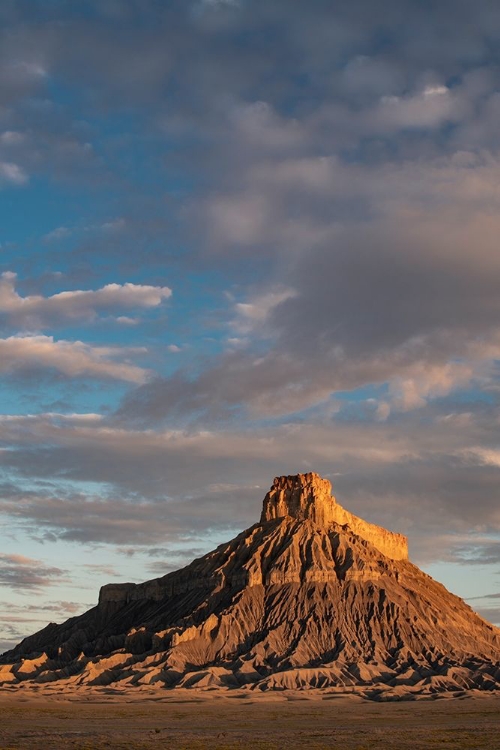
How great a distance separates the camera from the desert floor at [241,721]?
75000 millimetres

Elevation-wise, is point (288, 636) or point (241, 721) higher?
point (288, 636)

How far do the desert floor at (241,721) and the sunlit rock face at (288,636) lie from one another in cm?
1326

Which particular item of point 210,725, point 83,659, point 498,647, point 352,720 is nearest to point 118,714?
point 210,725

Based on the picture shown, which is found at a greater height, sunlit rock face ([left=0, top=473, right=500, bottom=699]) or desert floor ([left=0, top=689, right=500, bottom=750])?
sunlit rock face ([left=0, top=473, right=500, bottom=699])

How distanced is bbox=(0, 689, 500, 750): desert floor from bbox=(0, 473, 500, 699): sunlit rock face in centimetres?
1326

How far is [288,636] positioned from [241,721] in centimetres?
6887

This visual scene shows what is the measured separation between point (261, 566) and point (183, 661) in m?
31.3

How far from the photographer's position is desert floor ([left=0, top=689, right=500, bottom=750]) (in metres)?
75.0

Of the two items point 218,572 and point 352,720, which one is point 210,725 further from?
point 218,572

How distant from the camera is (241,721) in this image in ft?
340

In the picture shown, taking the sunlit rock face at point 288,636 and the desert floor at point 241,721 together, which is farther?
the sunlit rock face at point 288,636

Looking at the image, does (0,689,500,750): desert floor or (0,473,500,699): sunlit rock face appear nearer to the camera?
(0,689,500,750): desert floor

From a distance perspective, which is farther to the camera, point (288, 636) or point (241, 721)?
point (288, 636)

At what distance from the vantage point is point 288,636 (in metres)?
171
